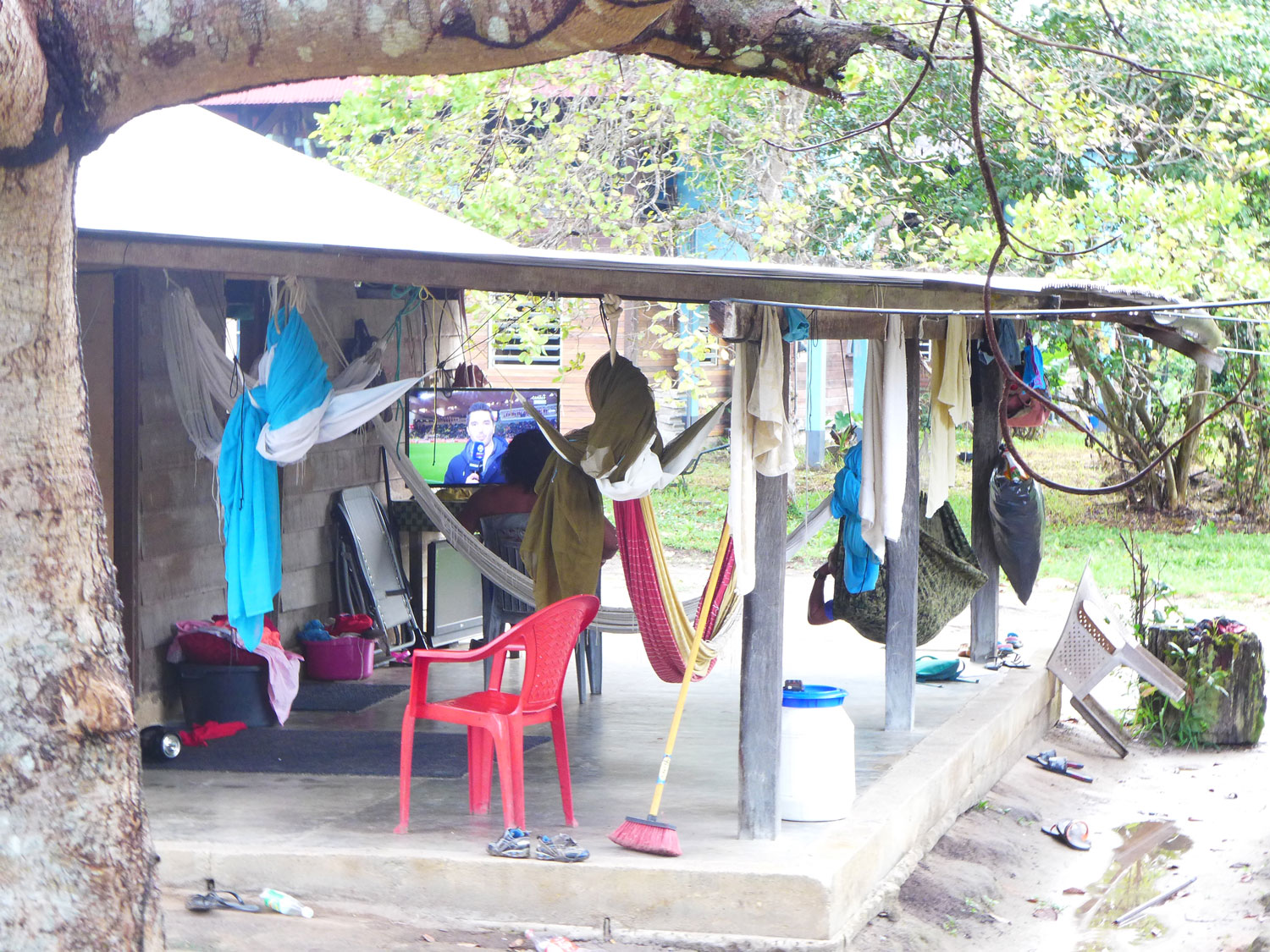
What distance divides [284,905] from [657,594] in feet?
5.08

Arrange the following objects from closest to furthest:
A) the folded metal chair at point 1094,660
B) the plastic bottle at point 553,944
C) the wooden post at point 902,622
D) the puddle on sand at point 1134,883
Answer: the plastic bottle at point 553,944 < the puddle on sand at point 1134,883 < the wooden post at point 902,622 < the folded metal chair at point 1094,660

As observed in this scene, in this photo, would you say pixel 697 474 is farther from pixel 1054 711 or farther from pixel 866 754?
pixel 866 754

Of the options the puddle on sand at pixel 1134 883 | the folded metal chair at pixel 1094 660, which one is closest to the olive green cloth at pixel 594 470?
the puddle on sand at pixel 1134 883

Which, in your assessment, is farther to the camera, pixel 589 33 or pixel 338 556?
pixel 338 556

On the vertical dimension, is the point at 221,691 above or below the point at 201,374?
below

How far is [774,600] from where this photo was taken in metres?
4.52

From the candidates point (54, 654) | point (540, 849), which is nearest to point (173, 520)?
point (540, 849)

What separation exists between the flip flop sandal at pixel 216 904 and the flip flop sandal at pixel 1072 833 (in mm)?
3366

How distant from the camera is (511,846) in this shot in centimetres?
428

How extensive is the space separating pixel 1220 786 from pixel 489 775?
376cm

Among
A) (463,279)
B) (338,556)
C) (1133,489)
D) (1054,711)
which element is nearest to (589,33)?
(463,279)

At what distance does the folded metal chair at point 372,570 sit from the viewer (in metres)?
7.54

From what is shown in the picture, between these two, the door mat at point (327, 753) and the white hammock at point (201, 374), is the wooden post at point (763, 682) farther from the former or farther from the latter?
the white hammock at point (201, 374)

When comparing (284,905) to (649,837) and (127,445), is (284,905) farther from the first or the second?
(127,445)
